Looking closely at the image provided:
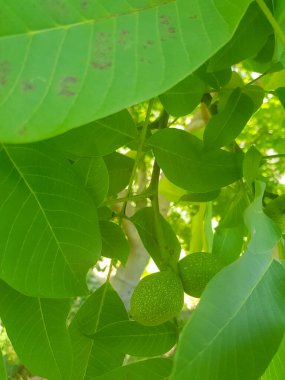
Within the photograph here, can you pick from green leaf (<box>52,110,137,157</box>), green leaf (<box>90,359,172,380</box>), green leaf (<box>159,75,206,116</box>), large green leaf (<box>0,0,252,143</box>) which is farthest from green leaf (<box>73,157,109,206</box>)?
large green leaf (<box>0,0,252,143</box>)

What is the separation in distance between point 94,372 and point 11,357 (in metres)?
2.34

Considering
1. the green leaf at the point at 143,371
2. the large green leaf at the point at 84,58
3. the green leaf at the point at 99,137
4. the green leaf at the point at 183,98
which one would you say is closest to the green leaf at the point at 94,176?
the green leaf at the point at 99,137

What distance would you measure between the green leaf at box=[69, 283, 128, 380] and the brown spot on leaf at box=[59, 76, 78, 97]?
1.82 ft

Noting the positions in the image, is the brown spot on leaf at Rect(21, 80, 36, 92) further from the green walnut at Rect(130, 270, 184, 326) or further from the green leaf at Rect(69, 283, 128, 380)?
the green leaf at Rect(69, 283, 128, 380)

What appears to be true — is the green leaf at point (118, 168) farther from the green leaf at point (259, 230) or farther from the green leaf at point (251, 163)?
the green leaf at point (259, 230)

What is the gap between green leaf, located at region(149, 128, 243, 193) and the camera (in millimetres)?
819

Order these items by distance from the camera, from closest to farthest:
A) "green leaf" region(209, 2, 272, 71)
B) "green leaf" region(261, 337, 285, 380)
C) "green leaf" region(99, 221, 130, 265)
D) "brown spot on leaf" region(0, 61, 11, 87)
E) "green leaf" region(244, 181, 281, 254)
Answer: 1. "brown spot on leaf" region(0, 61, 11, 87)
2. "green leaf" region(244, 181, 281, 254)
3. "green leaf" region(261, 337, 285, 380)
4. "green leaf" region(209, 2, 272, 71)
5. "green leaf" region(99, 221, 130, 265)

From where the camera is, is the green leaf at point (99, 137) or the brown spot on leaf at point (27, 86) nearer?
the brown spot on leaf at point (27, 86)

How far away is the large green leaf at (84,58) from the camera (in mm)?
413

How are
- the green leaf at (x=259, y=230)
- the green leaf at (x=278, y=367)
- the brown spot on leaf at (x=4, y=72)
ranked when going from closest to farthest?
the brown spot on leaf at (x=4, y=72)
the green leaf at (x=259, y=230)
the green leaf at (x=278, y=367)

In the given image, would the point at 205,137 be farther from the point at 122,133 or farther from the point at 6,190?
the point at 6,190

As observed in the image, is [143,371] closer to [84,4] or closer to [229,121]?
[229,121]

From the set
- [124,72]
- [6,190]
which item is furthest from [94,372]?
[124,72]

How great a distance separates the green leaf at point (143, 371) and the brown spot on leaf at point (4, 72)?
0.45 meters
